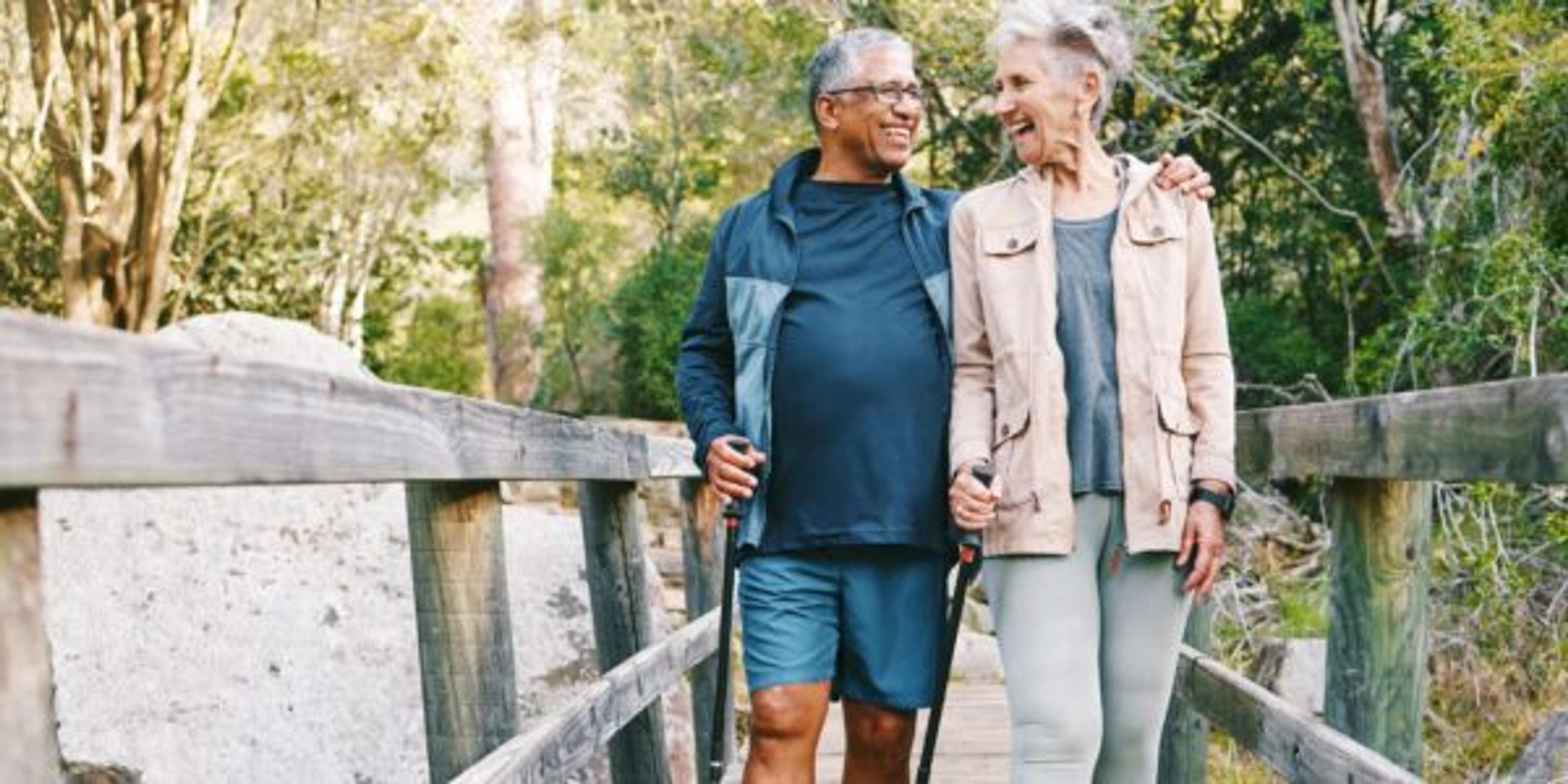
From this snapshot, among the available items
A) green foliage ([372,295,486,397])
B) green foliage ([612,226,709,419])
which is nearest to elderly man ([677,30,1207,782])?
green foliage ([612,226,709,419])

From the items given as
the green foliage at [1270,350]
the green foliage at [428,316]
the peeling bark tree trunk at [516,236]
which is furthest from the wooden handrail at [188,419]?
the green foliage at [428,316]

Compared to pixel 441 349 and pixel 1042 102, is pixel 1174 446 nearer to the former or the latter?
pixel 1042 102

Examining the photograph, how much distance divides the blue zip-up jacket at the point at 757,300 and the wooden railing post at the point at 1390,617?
0.81 m

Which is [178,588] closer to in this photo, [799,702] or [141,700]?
[141,700]

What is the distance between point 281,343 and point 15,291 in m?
10.5

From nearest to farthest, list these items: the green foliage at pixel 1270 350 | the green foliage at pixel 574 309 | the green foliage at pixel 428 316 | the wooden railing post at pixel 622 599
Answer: the wooden railing post at pixel 622 599 < the green foliage at pixel 1270 350 < the green foliage at pixel 574 309 < the green foliage at pixel 428 316

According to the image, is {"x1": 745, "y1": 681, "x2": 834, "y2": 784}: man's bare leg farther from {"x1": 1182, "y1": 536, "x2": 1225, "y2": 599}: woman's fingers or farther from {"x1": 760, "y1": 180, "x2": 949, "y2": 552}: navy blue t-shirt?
{"x1": 1182, "y1": 536, "x2": 1225, "y2": 599}: woman's fingers

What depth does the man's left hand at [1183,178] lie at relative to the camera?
3.42 metres

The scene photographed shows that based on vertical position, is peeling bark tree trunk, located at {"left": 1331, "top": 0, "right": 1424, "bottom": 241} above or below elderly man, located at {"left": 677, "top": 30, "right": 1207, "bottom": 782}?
above

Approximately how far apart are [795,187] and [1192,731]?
1843mm

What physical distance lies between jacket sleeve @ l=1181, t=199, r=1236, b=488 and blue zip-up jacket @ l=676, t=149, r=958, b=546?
499 millimetres

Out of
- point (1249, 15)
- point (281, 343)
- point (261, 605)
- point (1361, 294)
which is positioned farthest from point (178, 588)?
point (1249, 15)

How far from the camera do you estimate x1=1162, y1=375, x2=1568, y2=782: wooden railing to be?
9.12 feet

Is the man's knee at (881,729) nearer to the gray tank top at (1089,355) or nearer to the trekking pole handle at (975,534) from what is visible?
the trekking pole handle at (975,534)
